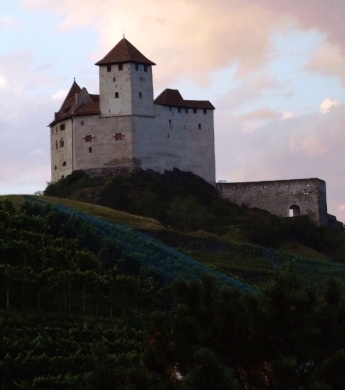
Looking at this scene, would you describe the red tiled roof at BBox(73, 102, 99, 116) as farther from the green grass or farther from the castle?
the green grass

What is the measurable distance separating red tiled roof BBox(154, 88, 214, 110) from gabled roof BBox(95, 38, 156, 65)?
3.54 meters

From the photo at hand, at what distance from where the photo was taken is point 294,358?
1060 inches

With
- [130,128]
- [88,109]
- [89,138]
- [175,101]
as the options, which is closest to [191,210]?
[130,128]

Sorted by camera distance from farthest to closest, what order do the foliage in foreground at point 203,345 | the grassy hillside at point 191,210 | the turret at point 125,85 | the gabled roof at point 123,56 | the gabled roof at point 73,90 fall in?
the gabled roof at point 73,90 < the gabled roof at point 123,56 < the turret at point 125,85 < the grassy hillside at point 191,210 < the foliage in foreground at point 203,345

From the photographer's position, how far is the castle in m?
99.9

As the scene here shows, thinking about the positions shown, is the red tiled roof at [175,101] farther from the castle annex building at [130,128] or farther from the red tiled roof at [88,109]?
the red tiled roof at [88,109]

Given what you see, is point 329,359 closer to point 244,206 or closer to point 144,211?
point 144,211

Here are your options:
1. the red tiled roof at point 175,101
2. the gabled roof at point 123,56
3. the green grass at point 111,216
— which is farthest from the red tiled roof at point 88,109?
the green grass at point 111,216

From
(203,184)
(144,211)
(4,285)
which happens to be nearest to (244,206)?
(203,184)

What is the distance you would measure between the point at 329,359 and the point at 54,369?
15586 millimetres

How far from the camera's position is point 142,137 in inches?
3937

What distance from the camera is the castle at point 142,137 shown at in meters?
99.9

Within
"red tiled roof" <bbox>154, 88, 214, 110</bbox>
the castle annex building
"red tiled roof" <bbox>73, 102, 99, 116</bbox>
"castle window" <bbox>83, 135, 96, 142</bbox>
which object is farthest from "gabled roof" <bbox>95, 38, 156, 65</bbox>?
"castle window" <bbox>83, 135, 96, 142</bbox>

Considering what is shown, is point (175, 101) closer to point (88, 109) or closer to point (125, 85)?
point (125, 85)
